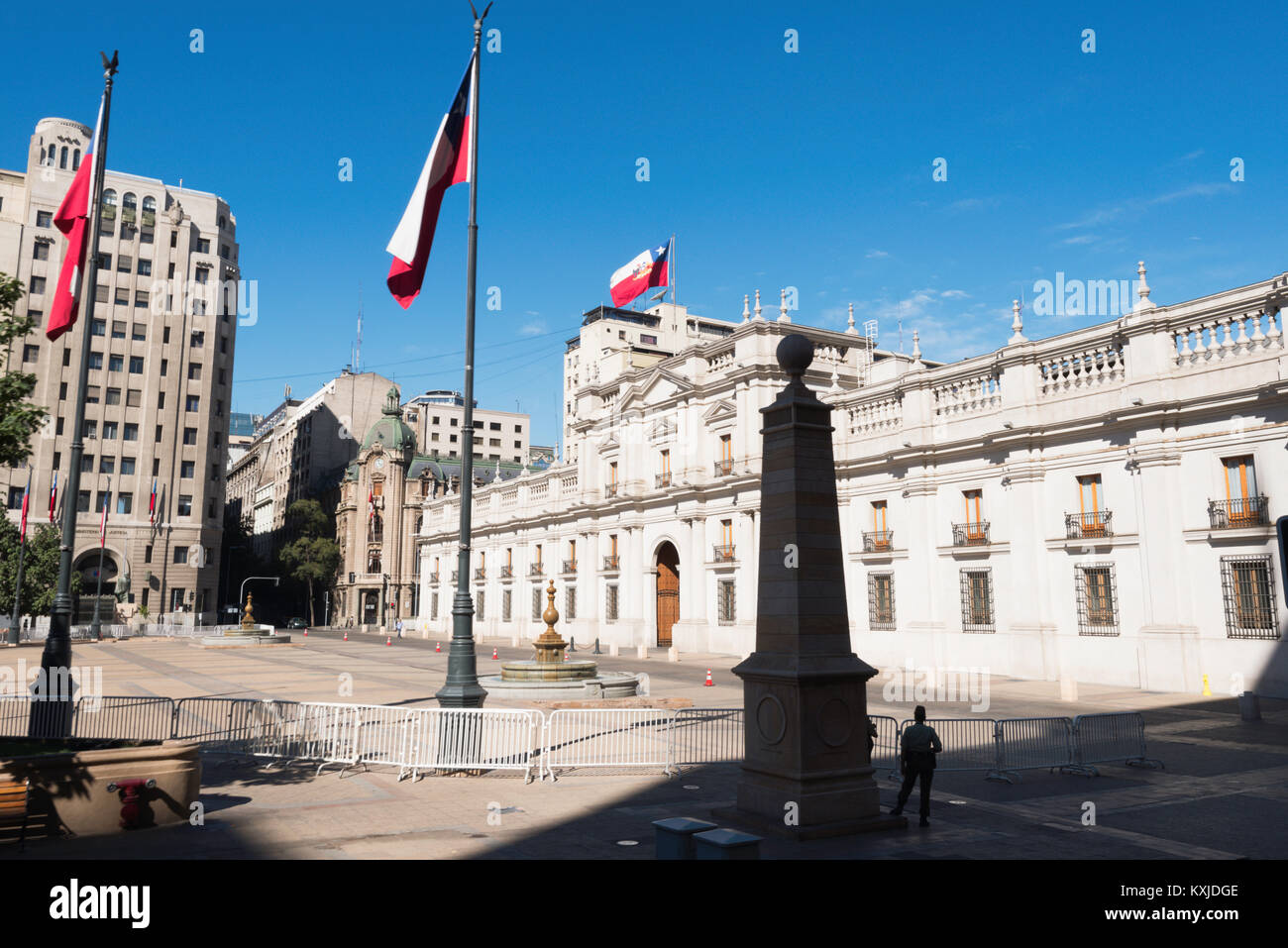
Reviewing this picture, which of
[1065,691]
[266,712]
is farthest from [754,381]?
[266,712]

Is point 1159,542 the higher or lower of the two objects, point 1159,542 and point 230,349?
the lower

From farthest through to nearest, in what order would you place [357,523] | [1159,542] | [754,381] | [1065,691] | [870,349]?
[357,523] < [870,349] < [754,381] < [1159,542] < [1065,691]

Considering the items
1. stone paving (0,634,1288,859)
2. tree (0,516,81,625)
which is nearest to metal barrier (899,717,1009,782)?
stone paving (0,634,1288,859)

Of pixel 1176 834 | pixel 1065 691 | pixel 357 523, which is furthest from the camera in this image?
pixel 357 523

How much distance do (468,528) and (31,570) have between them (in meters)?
59.0

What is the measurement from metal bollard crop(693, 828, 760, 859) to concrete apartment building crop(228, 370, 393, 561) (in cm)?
10602

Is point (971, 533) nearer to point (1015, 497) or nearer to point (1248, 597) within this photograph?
point (1015, 497)

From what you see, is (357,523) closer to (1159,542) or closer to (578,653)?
(578,653)

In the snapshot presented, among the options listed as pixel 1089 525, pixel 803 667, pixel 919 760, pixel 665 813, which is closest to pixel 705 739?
pixel 665 813

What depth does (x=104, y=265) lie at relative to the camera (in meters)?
75.4

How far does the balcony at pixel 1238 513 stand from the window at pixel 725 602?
22.5 meters

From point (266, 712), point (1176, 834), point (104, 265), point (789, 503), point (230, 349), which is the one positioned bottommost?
A: point (1176, 834)

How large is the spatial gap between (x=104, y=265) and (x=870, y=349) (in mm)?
66079

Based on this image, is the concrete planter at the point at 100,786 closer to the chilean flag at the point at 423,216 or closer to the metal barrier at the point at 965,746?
the chilean flag at the point at 423,216
